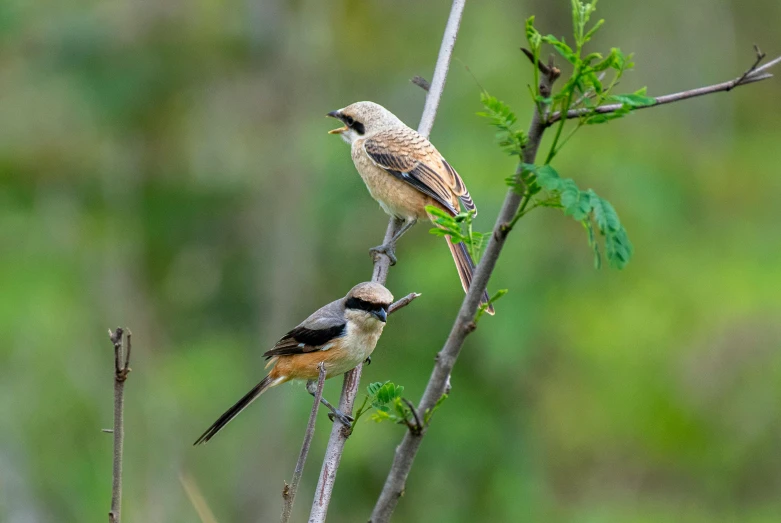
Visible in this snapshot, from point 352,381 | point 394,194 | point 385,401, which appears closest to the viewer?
point 385,401

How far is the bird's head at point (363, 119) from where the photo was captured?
5301 millimetres

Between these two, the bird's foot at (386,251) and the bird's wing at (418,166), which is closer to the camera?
the bird's foot at (386,251)

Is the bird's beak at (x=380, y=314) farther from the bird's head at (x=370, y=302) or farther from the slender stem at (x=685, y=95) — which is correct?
the slender stem at (x=685, y=95)

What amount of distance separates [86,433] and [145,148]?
3.49 m

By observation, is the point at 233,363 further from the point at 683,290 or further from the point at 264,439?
the point at 683,290

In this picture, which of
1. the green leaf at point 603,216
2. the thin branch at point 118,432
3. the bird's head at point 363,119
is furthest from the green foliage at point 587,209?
the bird's head at point 363,119

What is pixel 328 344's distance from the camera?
3766mm

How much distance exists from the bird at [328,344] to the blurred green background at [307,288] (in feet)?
7.91

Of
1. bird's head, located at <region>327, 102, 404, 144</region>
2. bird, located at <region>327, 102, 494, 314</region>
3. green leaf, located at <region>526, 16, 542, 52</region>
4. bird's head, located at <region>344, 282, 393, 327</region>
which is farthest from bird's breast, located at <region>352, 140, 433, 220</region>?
green leaf, located at <region>526, 16, 542, 52</region>

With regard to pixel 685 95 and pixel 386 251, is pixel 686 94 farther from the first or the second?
pixel 386 251

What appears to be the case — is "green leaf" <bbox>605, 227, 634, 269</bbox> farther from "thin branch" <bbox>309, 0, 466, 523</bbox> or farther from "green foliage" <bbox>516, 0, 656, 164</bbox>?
"thin branch" <bbox>309, 0, 466, 523</bbox>

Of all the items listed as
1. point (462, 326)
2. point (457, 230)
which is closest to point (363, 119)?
point (457, 230)

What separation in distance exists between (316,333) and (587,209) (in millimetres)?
2191

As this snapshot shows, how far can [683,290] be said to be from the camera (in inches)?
407
